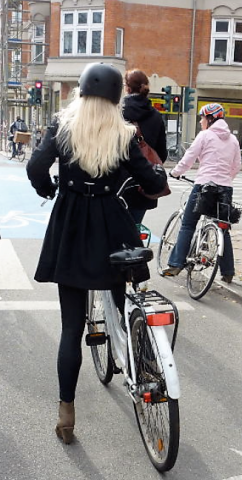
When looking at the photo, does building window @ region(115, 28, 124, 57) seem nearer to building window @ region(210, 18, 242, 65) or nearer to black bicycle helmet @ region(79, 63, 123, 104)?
building window @ region(210, 18, 242, 65)

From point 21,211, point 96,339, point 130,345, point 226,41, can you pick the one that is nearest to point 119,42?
point 226,41

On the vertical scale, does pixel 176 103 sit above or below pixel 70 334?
above

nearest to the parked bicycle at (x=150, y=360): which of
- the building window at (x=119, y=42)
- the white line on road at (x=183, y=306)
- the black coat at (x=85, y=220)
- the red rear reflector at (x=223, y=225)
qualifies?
the black coat at (x=85, y=220)

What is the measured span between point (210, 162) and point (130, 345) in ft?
11.6

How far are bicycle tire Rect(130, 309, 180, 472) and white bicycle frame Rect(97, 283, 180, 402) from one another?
0.08ft

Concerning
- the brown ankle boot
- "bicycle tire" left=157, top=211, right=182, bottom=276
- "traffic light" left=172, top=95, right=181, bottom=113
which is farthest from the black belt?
"traffic light" left=172, top=95, right=181, bottom=113

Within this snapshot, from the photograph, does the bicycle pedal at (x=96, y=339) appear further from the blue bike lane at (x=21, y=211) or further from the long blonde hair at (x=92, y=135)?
the blue bike lane at (x=21, y=211)

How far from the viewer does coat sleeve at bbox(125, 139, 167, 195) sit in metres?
3.00

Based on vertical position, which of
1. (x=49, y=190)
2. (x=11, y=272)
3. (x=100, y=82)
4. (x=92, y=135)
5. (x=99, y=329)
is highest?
(x=100, y=82)

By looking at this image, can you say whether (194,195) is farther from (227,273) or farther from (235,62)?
(235,62)

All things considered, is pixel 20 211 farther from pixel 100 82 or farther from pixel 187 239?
pixel 100 82

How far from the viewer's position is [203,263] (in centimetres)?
611

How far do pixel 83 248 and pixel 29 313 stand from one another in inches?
101

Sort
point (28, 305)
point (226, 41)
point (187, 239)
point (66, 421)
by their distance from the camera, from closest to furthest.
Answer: point (66, 421), point (28, 305), point (187, 239), point (226, 41)
